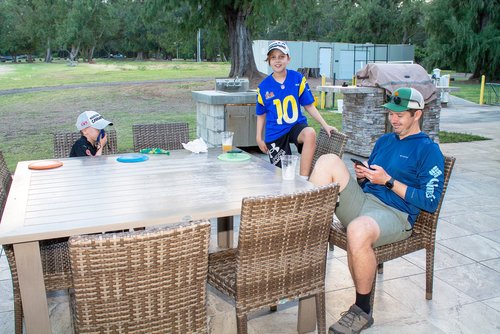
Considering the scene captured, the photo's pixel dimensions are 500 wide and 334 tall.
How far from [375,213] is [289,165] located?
0.55 metres

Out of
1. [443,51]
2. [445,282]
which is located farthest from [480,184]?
[443,51]

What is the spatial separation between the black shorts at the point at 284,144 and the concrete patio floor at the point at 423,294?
3.06ft

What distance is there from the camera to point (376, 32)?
119 ft

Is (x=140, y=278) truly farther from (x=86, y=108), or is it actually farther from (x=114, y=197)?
(x=86, y=108)

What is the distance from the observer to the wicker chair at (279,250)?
1979mm

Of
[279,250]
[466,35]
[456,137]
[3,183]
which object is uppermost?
[466,35]

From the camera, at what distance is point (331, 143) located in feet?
12.0

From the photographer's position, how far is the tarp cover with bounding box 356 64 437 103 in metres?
Answer: 6.61

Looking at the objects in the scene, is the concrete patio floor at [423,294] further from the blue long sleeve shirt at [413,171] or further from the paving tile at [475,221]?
the blue long sleeve shirt at [413,171]

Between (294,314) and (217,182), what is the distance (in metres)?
0.91

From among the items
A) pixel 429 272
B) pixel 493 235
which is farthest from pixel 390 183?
pixel 493 235

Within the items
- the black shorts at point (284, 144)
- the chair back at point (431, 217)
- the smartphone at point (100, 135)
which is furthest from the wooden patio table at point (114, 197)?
the black shorts at point (284, 144)

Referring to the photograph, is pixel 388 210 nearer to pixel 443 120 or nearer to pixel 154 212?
pixel 154 212

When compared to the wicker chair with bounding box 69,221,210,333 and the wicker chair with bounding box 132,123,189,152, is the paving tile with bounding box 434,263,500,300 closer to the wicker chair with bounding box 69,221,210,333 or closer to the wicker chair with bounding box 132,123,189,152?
the wicker chair with bounding box 69,221,210,333
